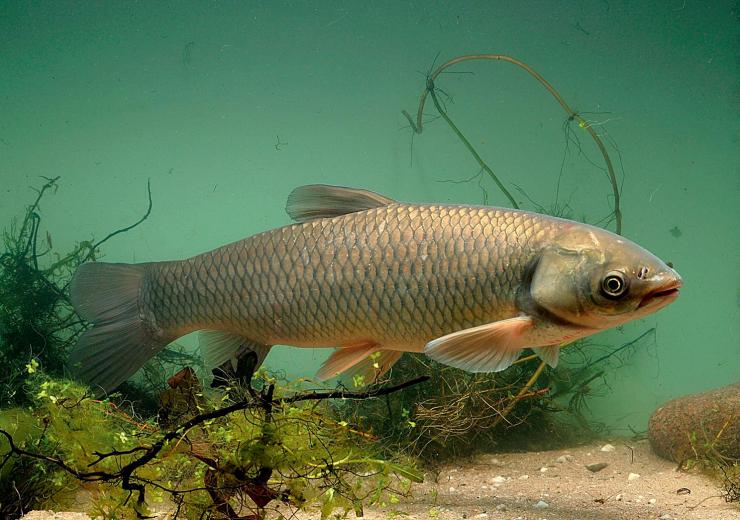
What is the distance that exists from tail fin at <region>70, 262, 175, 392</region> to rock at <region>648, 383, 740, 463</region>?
401 cm

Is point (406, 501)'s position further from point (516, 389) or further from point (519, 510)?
point (516, 389)

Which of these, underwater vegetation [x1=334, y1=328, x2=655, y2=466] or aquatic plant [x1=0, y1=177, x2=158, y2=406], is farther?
aquatic plant [x1=0, y1=177, x2=158, y2=406]

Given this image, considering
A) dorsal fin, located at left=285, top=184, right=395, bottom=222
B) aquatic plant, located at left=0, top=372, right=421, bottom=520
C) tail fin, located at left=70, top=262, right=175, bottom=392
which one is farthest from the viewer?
tail fin, located at left=70, top=262, right=175, bottom=392

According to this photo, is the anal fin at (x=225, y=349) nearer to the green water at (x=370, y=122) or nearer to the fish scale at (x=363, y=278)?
the fish scale at (x=363, y=278)

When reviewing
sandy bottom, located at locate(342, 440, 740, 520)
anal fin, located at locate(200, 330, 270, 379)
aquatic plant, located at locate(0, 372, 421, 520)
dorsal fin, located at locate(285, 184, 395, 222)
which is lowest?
sandy bottom, located at locate(342, 440, 740, 520)

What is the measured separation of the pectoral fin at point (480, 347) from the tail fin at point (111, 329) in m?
2.01

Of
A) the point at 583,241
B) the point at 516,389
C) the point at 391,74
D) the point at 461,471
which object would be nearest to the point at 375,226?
the point at 583,241

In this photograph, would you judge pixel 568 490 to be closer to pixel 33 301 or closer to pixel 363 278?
pixel 363 278

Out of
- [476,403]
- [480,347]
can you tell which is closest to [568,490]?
[476,403]

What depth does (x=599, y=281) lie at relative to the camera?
9.75 ft

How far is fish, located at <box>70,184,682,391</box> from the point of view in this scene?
2.98 m

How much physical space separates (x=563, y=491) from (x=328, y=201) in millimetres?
2500

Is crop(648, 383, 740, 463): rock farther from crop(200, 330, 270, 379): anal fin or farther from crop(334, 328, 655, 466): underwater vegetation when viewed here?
crop(200, 330, 270, 379): anal fin

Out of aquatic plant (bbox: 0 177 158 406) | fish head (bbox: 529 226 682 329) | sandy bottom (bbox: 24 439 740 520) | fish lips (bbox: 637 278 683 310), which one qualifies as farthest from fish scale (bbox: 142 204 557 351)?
aquatic plant (bbox: 0 177 158 406)
